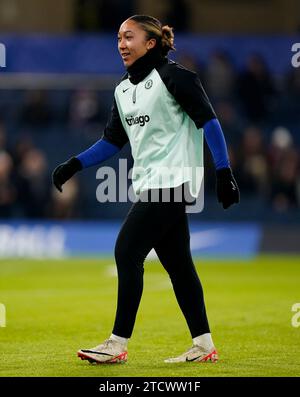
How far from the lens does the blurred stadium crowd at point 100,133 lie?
69.3 feet

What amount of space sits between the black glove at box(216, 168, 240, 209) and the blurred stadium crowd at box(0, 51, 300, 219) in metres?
13.0

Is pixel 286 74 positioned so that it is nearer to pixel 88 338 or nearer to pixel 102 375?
pixel 88 338

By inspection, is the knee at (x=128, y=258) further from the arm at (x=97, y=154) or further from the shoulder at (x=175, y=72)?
the shoulder at (x=175, y=72)

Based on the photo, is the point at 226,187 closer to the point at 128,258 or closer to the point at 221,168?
the point at 221,168

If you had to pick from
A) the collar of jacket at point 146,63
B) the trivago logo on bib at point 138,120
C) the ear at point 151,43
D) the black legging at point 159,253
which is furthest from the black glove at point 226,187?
the ear at point 151,43

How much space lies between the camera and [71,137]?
2222cm

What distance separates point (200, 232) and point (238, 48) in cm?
444

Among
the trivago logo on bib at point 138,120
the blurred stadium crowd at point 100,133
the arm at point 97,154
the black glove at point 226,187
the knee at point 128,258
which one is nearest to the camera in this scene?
the black glove at point 226,187

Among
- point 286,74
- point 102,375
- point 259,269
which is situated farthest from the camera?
point 286,74

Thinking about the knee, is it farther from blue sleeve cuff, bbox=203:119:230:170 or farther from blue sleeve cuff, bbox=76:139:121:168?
blue sleeve cuff, bbox=76:139:121:168

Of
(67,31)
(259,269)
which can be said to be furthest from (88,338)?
(67,31)

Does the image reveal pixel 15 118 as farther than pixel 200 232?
Yes

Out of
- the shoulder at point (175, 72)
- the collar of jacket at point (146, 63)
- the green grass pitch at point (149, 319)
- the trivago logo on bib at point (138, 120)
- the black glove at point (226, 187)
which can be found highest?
the collar of jacket at point (146, 63)

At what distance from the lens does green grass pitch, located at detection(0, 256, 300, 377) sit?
7930mm
